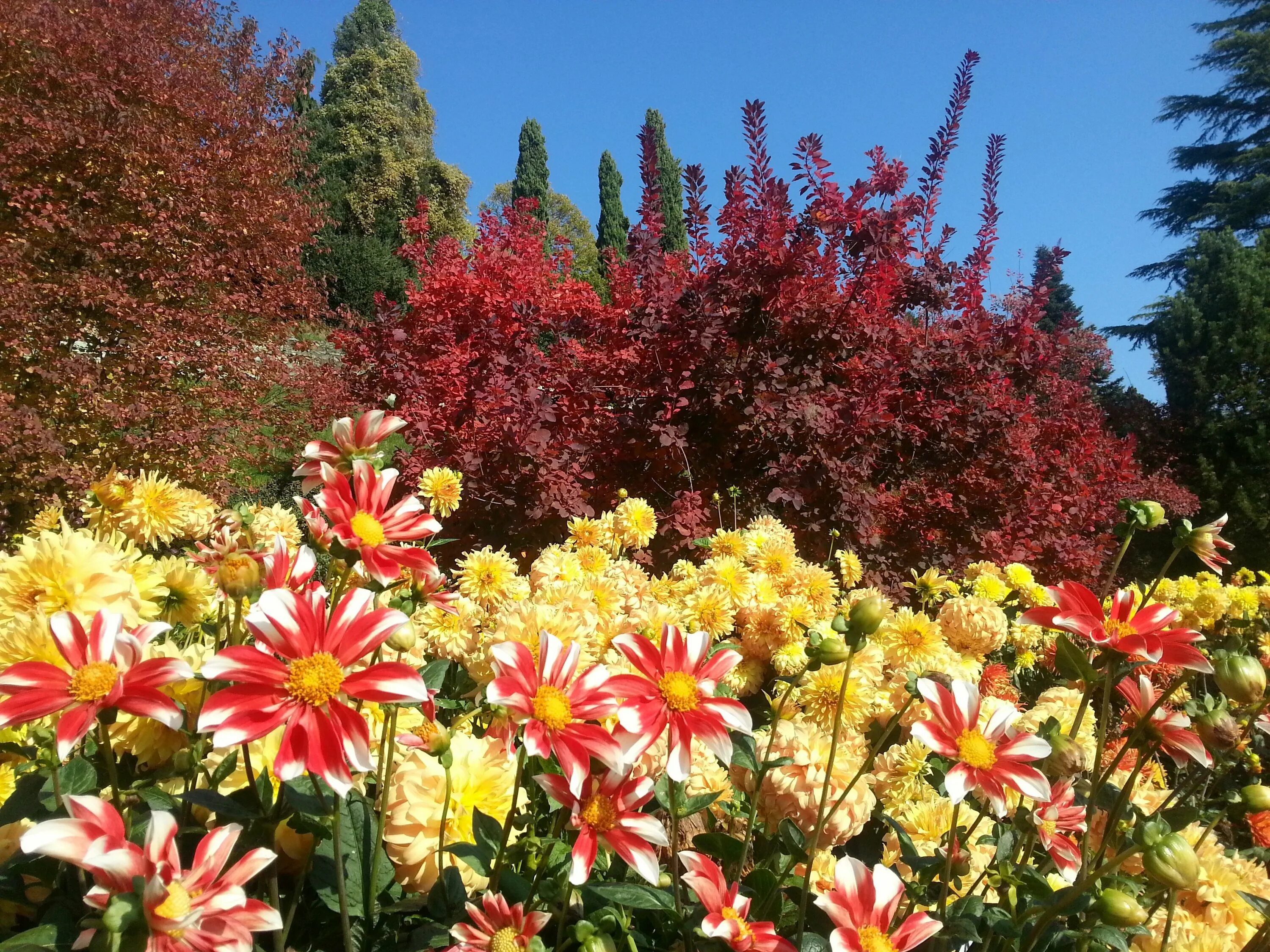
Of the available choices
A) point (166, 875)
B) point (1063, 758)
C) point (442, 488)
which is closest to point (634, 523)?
point (442, 488)

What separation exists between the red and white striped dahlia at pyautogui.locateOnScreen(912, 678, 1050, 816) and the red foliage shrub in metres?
3.99

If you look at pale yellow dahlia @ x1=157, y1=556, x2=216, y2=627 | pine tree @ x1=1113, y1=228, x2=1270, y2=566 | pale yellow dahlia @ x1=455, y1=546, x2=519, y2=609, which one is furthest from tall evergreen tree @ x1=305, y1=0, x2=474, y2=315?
pale yellow dahlia @ x1=157, y1=556, x2=216, y2=627

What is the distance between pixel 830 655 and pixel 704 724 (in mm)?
130

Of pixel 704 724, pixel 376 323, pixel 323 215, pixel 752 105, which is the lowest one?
pixel 704 724

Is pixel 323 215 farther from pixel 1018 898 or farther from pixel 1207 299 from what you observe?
pixel 1207 299

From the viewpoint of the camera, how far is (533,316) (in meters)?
3.81

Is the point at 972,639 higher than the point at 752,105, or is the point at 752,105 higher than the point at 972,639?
the point at 752,105

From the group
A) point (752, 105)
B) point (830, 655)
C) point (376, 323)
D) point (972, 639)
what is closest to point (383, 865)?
point (830, 655)

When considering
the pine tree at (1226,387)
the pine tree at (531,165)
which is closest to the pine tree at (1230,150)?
the pine tree at (1226,387)

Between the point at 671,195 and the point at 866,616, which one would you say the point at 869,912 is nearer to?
the point at 866,616

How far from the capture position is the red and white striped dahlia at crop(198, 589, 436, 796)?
19.9 inches

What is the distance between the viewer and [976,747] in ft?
2.21

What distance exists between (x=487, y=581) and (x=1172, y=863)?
1.17m

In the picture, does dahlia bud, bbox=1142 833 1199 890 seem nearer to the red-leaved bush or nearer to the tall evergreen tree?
the red-leaved bush
